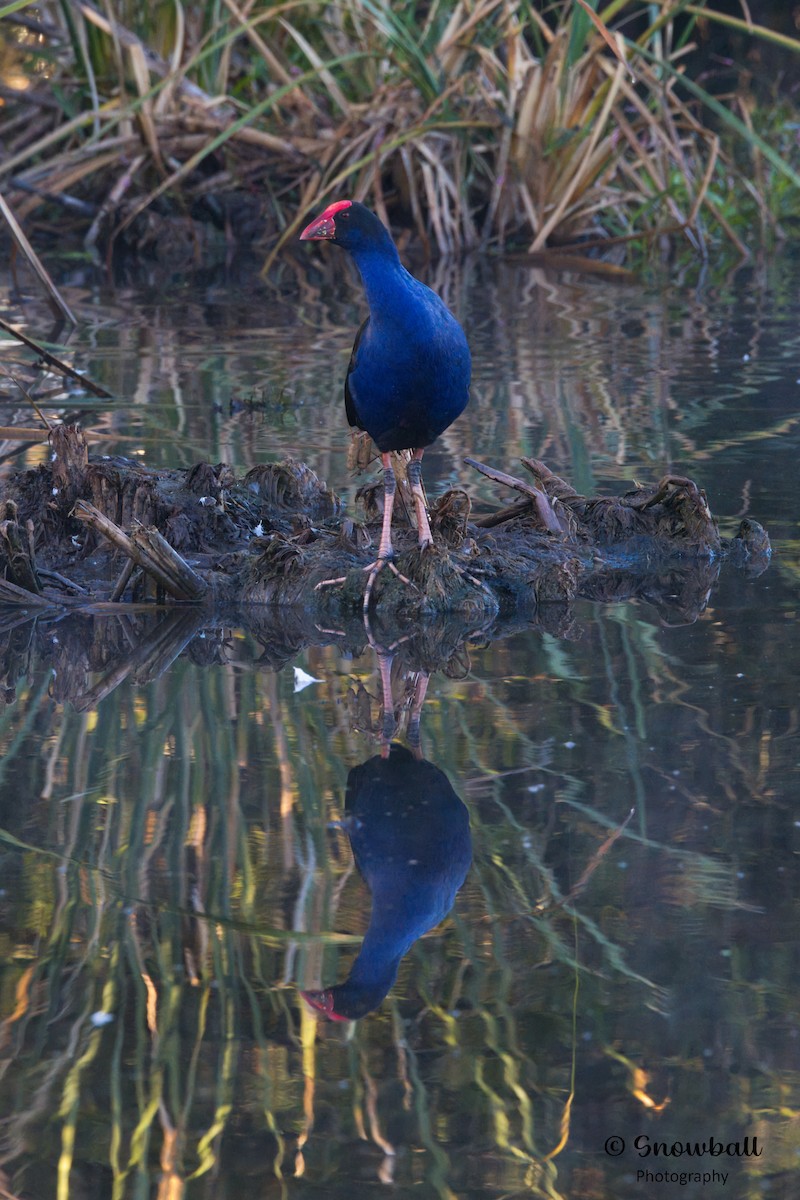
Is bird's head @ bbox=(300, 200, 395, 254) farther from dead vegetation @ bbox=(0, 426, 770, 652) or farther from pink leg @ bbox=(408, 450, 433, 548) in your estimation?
dead vegetation @ bbox=(0, 426, 770, 652)

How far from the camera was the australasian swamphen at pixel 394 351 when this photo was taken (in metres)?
3.83

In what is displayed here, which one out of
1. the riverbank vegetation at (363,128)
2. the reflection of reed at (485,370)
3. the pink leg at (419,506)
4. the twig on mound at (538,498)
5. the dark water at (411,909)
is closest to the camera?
the dark water at (411,909)

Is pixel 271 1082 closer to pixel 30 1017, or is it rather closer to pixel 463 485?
pixel 30 1017

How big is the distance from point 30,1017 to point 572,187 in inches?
349

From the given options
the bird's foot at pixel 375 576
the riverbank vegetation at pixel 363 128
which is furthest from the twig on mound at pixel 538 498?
the riverbank vegetation at pixel 363 128

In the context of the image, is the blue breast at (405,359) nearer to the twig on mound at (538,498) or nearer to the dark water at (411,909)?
the twig on mound at (538,498)

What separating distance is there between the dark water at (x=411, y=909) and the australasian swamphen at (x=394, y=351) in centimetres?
59

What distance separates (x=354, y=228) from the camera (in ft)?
12.9

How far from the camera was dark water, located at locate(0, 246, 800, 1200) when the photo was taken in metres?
1.99

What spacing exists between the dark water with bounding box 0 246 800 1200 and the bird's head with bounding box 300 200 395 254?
993mm

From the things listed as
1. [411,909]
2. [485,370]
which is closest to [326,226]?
[411,909]

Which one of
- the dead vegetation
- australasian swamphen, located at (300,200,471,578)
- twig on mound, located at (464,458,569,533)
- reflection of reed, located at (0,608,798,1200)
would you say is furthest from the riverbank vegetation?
reflection of reed, located at (0,608,798,1200)

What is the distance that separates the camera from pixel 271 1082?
6.88 feet

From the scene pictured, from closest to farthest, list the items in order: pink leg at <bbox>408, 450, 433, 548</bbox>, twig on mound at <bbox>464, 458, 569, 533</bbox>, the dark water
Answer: the dark water < pink leg at <bbox>408, 450, 433, 548</bbox> < twig on mound at <bbox>464, 458, 569, 533</bbox>
